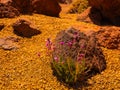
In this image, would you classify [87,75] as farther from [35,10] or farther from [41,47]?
[35,10]

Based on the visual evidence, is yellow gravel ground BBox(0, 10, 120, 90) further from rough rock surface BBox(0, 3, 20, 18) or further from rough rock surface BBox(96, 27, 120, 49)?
rough rock surface BBox(0, 3, 20, 18)

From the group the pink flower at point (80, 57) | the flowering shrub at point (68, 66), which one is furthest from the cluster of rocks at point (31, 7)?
the pink flower at point (80, 57)

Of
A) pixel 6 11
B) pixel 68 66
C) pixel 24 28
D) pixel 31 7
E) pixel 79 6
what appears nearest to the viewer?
pixel 68 66

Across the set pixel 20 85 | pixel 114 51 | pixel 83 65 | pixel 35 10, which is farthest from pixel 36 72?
pixel 35 10

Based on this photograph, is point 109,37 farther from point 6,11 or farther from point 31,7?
point 31,7

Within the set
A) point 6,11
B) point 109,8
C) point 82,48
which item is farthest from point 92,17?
point 82,48

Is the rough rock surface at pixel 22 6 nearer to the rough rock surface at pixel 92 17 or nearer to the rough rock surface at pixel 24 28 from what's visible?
the rough rock surface at pixel 24 28
